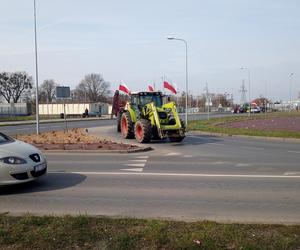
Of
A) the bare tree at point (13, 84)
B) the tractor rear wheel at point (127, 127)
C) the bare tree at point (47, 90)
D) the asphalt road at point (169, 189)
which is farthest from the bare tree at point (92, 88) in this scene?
the asphalt road at point (169, 189)

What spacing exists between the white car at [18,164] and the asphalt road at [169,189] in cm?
33

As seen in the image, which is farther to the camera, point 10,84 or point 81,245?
point 10,84

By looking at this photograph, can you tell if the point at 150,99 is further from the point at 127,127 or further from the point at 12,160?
the point at 12,160

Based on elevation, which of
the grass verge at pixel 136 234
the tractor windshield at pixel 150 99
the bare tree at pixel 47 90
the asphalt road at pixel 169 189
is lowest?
the asphalt road at pixel 169 189

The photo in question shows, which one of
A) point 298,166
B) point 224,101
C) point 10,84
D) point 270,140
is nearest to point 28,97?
point 10,84

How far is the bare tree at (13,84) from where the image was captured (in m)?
104

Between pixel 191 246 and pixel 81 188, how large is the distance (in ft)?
15.0

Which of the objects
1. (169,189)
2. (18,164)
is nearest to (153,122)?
(169,189)

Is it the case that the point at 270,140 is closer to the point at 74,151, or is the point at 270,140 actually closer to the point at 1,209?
the point at 74,151

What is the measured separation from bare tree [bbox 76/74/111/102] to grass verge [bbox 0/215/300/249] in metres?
121

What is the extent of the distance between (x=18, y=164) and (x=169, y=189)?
9.98ft

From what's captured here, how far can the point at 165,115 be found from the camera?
806 inches

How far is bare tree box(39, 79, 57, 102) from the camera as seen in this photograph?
120881 mm

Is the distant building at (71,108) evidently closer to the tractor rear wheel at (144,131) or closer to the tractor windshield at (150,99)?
the tractor windshield at (150,99)
